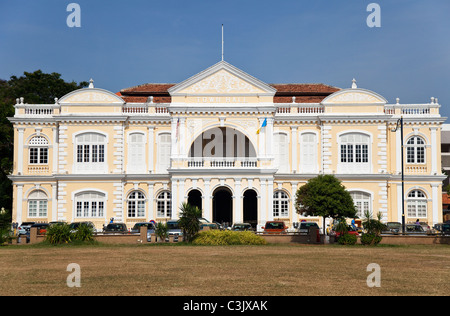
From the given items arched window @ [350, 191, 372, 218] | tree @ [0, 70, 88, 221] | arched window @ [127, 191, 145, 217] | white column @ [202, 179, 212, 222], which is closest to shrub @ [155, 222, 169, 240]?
white column @ [202, 179, 212, 222]

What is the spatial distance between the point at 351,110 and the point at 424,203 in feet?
31.0

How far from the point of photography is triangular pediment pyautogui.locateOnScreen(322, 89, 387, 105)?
51.6 m

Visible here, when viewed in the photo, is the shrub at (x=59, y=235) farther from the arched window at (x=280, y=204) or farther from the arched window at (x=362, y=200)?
the arched window at (x=362, y=200)

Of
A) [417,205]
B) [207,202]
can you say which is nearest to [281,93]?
[207,202]

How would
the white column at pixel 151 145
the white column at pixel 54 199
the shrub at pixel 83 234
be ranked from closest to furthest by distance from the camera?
the shrub at pixel 83 234 < the white column at pixel 54 199 < the white column at pixel 151 145

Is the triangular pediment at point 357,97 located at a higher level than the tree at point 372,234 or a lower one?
higher

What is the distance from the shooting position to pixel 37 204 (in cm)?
5250

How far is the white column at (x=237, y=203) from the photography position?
4856 centimetres

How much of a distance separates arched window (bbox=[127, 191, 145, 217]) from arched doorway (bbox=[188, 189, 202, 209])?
3.74m

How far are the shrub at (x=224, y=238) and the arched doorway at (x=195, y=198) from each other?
1587 cm

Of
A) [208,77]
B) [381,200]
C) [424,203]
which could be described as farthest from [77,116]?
[424,203]

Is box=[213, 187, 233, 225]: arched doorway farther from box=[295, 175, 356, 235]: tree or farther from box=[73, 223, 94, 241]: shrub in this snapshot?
box=[73, 223, 94, 241]: shrub

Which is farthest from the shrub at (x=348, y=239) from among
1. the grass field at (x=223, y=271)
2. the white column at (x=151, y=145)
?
the white column at (x=151, y=145)

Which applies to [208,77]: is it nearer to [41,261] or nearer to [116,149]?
[116,149]
